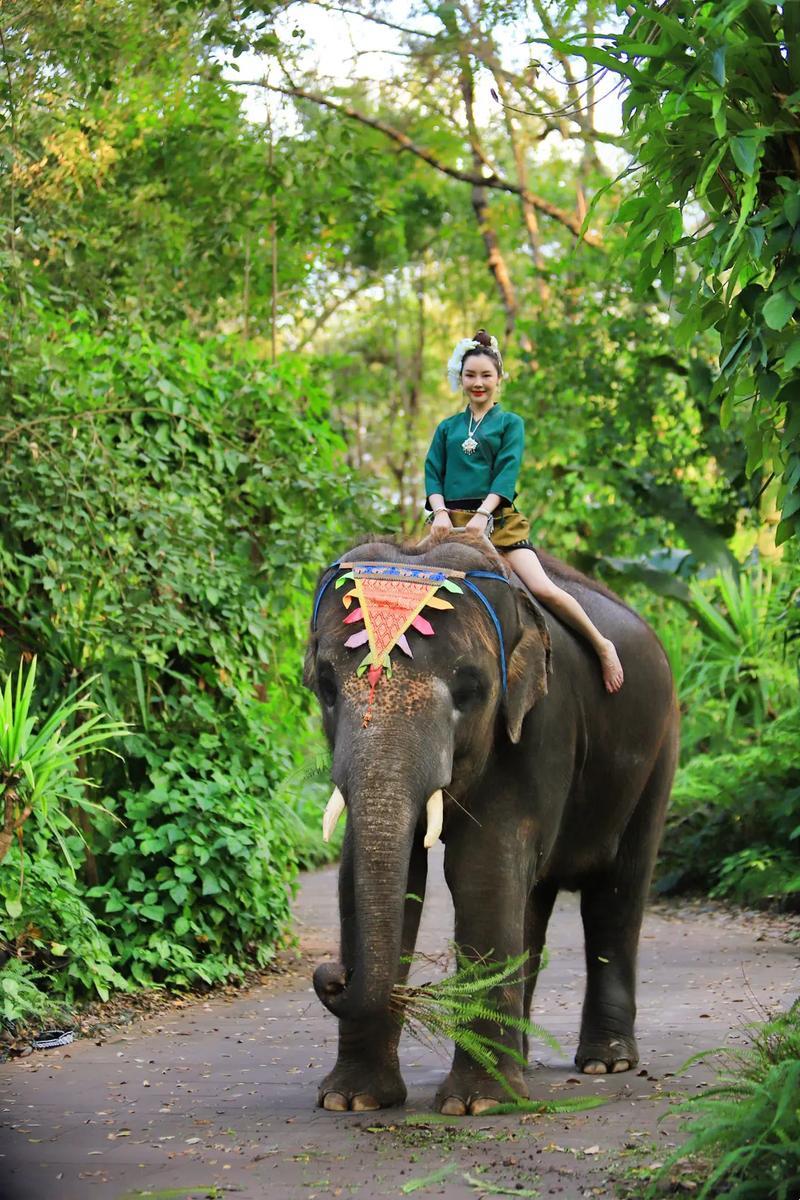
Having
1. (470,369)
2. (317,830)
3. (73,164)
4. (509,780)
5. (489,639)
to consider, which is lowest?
(317,830)

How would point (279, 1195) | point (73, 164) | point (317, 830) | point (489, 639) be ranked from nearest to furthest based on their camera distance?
point (279, 1195) < point (489, 639) < point (73, 164) < point (317, 830)

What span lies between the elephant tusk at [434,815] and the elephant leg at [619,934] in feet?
5.75

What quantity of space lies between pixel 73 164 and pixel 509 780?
569 centimetres

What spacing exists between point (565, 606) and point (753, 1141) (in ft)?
8.83

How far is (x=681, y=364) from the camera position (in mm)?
15406

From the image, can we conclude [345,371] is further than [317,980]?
Yes

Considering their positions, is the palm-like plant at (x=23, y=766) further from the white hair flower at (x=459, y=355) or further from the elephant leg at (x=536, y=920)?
the white hair flower at (x=459, y=355)

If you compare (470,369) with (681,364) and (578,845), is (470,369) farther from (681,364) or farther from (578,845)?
(681,364)

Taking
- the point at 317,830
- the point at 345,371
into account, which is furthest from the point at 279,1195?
the point at 345,371

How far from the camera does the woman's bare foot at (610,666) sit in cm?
656

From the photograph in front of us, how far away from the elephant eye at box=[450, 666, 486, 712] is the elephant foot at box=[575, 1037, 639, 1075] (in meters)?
1.80

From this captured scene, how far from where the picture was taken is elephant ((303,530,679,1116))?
5.00m

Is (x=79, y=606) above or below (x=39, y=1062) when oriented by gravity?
above

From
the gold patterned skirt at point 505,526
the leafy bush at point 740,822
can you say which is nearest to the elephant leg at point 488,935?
the gold patterned skirt at point 505,526
